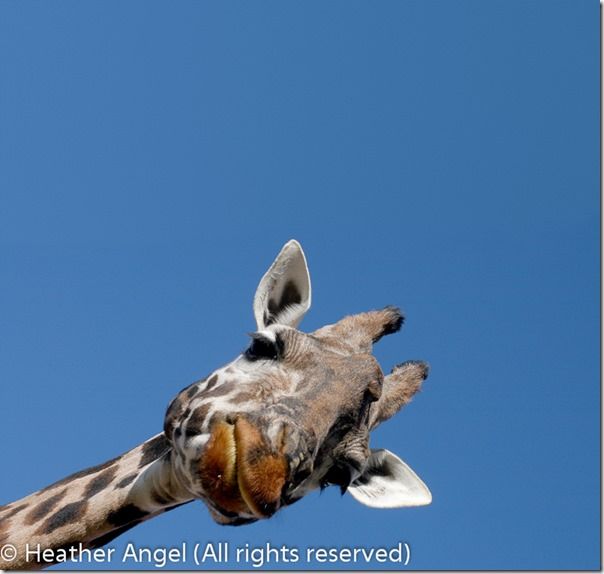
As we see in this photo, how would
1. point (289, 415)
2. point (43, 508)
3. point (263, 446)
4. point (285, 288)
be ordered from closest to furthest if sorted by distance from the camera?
point (263, 446), point (289, 415), point (43, 508), point (285, 288)

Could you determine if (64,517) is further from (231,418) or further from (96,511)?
(231,418)

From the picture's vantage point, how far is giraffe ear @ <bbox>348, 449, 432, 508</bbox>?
536 cm

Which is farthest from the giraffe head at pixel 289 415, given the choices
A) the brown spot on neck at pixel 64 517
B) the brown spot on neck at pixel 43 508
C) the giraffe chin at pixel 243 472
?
the brown spot on neck at pixel 43 508

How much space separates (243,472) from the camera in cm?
344

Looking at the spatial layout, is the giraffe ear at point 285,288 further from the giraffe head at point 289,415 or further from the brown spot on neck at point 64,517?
the brown spot on neck at point 64,517

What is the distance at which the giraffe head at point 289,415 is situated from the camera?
3.56 meters

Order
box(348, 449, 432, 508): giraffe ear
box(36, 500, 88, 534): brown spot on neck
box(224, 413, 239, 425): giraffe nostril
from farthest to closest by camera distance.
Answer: box(348, 449, 432, 508): giraffe ear
box(36, 500, 88, 534): brown spot on neck
box(224, 413, 239, 425): giraffe nostril

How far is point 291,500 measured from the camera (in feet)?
14.2

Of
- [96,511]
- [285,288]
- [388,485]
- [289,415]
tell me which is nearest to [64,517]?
[96,511]

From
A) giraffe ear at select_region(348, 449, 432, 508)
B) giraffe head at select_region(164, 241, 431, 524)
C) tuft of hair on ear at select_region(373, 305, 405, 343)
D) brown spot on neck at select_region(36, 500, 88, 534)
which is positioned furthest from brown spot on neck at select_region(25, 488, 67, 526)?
tuft of hair on ear at select_region(373, 305, 405, 343)

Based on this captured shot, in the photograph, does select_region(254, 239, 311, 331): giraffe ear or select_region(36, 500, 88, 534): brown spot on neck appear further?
select_region(254, 239, 311, 331): giraffe ear

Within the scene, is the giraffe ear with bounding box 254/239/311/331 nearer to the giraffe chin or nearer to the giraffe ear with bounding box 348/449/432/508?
the giraffe ear with bounding box 348/449/432/508

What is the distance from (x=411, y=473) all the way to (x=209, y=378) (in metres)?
1.88

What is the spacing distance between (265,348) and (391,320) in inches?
56.2
